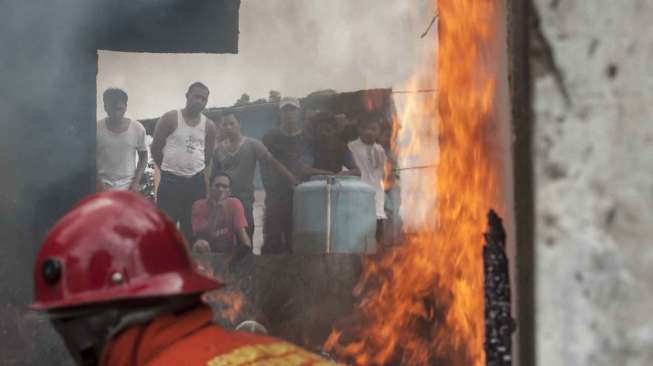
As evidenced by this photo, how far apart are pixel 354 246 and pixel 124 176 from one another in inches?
108

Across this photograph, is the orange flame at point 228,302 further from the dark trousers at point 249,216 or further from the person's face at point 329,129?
the person's face at point 329,129

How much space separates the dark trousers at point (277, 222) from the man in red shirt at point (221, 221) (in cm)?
22

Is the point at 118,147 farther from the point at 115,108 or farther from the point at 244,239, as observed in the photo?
the point at 244,239

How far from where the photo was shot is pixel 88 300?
2.54 m

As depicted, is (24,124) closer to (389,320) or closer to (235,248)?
(235,248)

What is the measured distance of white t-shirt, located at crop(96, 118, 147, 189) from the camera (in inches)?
371

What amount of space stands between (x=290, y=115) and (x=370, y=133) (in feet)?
3.04

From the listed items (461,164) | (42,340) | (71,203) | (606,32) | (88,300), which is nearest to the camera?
(606,32)

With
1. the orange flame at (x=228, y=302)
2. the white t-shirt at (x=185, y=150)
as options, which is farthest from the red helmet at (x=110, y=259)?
the white t-shirt at (x=185, y=150)

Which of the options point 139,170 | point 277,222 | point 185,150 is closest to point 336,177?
point 277,222

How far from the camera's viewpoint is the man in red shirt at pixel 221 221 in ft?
30.7

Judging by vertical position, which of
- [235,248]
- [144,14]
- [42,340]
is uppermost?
[144,14]

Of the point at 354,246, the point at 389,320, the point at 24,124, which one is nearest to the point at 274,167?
the point at 354,246

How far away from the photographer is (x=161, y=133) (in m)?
9.52
